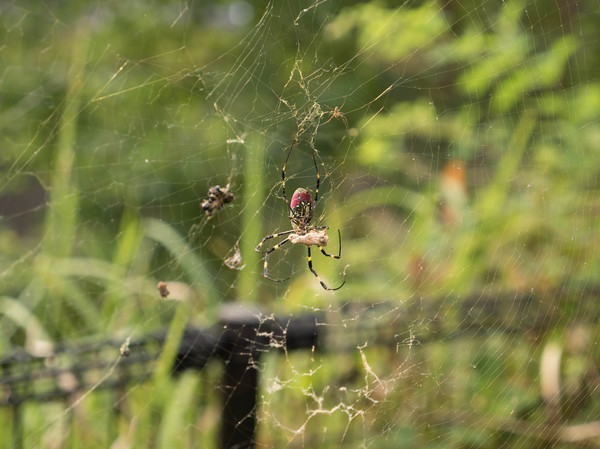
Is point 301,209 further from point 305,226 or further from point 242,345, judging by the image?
point 242,345

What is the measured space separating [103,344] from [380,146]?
1.09 m

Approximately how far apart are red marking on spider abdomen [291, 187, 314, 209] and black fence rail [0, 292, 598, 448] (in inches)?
12.6

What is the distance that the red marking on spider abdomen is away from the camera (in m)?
1.52

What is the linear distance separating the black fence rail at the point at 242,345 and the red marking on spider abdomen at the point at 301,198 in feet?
1.05

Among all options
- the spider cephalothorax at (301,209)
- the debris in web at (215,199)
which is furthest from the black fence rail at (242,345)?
the debris in web at (215,199)

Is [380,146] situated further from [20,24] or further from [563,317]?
[20,24]

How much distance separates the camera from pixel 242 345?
4.22ft

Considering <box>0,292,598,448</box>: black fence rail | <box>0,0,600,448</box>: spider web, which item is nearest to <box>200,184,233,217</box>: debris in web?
<box>0,0,600,448</box>: spider web

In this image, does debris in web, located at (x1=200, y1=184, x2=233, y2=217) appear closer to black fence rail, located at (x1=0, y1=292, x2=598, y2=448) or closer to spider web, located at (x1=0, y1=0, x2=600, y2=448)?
spider web, located at (x1=0, y1=0, x2=600, y2=448)

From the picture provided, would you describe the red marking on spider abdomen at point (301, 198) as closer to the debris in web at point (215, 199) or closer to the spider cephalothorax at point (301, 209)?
the spider cephalothorax at point (301, 209)

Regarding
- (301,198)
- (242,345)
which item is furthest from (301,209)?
(242,345)

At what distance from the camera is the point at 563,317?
167 cm

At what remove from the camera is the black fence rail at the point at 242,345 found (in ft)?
4.10

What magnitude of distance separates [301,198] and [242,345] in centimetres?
46
